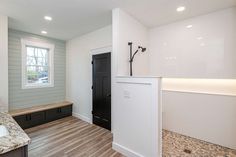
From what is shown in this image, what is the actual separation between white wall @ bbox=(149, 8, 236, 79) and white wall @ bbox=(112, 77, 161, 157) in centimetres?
154

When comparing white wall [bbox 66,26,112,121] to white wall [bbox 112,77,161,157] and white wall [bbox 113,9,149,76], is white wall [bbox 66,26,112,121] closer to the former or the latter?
white wall [bbox 113,9,149,76]

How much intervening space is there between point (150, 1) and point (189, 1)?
0.71 meters

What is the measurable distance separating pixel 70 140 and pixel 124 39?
2543mm

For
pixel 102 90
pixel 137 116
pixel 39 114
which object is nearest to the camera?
pixel 137 116

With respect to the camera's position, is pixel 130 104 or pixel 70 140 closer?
pixel 130 104

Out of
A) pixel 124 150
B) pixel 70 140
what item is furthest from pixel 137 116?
pixel 70 140

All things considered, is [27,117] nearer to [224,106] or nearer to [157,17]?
[157,17]

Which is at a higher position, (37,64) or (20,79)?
(37,64)

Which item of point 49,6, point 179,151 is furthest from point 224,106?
point 49,6

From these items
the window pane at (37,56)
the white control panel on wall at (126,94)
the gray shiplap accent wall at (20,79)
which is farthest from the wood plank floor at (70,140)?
the window pane at (37,56)

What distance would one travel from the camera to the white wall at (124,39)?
245 cm

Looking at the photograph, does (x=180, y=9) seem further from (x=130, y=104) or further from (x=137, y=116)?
(x=137, y=116)

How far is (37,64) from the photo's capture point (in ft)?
13.6

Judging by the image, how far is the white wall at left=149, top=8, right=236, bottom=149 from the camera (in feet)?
8.07
